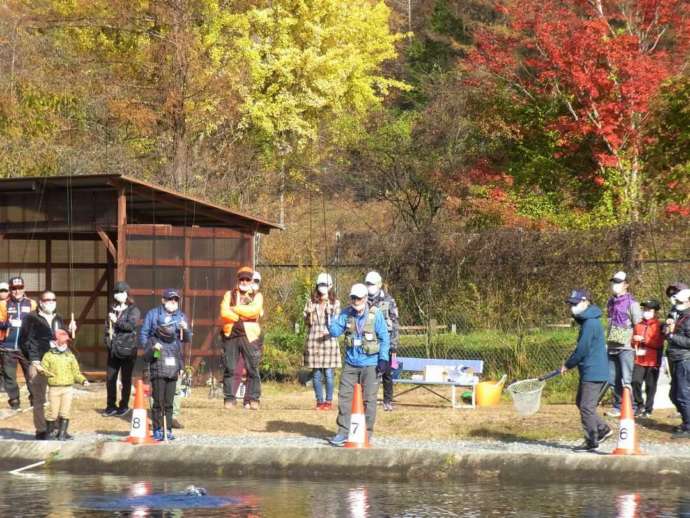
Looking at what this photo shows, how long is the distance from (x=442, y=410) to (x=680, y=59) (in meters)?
15.0

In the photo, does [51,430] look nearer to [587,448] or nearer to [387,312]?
[387,312]

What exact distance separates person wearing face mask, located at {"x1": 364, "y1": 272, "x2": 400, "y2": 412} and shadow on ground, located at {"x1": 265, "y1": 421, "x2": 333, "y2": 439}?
1.02 meters

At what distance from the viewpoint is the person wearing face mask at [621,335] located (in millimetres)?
16094

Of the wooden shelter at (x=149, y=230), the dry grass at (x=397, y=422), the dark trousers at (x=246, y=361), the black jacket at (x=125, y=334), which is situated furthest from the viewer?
the wooden shelter at (x=149, y=230)

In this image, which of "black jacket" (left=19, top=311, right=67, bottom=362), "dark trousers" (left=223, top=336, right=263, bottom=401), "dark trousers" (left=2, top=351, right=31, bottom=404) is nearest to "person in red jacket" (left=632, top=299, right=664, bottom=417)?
"dark trousers" (left=223, top=336, right=263, bottom=401)

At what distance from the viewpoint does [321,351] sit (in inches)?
685

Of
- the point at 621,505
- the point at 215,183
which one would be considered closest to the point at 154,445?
the point at 621,505

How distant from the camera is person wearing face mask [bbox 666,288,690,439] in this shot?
49.0ft

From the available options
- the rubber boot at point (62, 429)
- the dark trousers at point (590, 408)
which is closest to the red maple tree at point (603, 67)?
the dark trousers at point (590, 408)

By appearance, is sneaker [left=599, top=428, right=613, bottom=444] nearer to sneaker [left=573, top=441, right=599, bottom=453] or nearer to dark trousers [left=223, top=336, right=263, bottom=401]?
sneaker [left=573, top=441, right=599, bottom=453]

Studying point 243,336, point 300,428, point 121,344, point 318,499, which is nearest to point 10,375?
point 121,344

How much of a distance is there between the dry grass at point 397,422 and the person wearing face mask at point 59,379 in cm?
91

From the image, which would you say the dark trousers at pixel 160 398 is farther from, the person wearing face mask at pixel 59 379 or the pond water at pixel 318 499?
the pond water at pixel 318 499

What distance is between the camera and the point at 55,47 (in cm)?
3491
